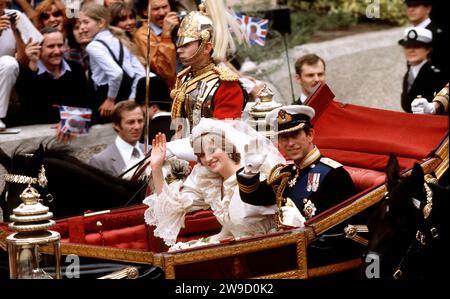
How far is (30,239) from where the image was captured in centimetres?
655

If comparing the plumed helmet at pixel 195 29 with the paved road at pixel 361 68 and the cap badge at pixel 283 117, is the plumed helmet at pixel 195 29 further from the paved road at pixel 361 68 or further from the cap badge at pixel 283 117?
the paved road at pixel 361 68

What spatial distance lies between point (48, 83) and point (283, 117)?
3.92m

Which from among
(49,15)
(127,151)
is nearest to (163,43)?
(49,15)

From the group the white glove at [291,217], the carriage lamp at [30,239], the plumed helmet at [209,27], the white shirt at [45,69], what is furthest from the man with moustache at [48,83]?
the carriage lamp at [30,239]

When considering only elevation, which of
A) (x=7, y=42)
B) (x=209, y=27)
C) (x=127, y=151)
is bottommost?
(x=127, y=151)

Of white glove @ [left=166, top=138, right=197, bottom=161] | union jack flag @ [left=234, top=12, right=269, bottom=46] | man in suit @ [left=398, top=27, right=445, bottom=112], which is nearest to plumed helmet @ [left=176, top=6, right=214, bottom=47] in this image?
white glove @ [left=166, top=138, right=197, bottom=161]

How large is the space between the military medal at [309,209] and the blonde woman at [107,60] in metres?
4.03

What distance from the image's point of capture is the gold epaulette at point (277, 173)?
7.42m

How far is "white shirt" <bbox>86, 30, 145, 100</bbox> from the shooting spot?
11367 millimetres

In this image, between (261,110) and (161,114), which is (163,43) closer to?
(161,114)

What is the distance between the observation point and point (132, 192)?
28.7ft

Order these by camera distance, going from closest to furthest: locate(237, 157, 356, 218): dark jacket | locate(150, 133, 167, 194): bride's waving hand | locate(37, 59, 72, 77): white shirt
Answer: locate(237, 157, 356, 218): dark jacket
locate(150, 133, 167, 194): bride's waving hand
locate(37, 59, 72, 77): white shirt

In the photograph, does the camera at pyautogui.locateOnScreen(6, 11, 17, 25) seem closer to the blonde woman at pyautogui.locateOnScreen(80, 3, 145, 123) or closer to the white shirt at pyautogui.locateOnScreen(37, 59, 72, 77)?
the white shirt at pyautogui.locateOnScreen(37, 59, 72, 77)

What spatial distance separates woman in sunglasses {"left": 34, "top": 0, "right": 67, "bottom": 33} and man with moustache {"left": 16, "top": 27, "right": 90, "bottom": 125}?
0.86ft
